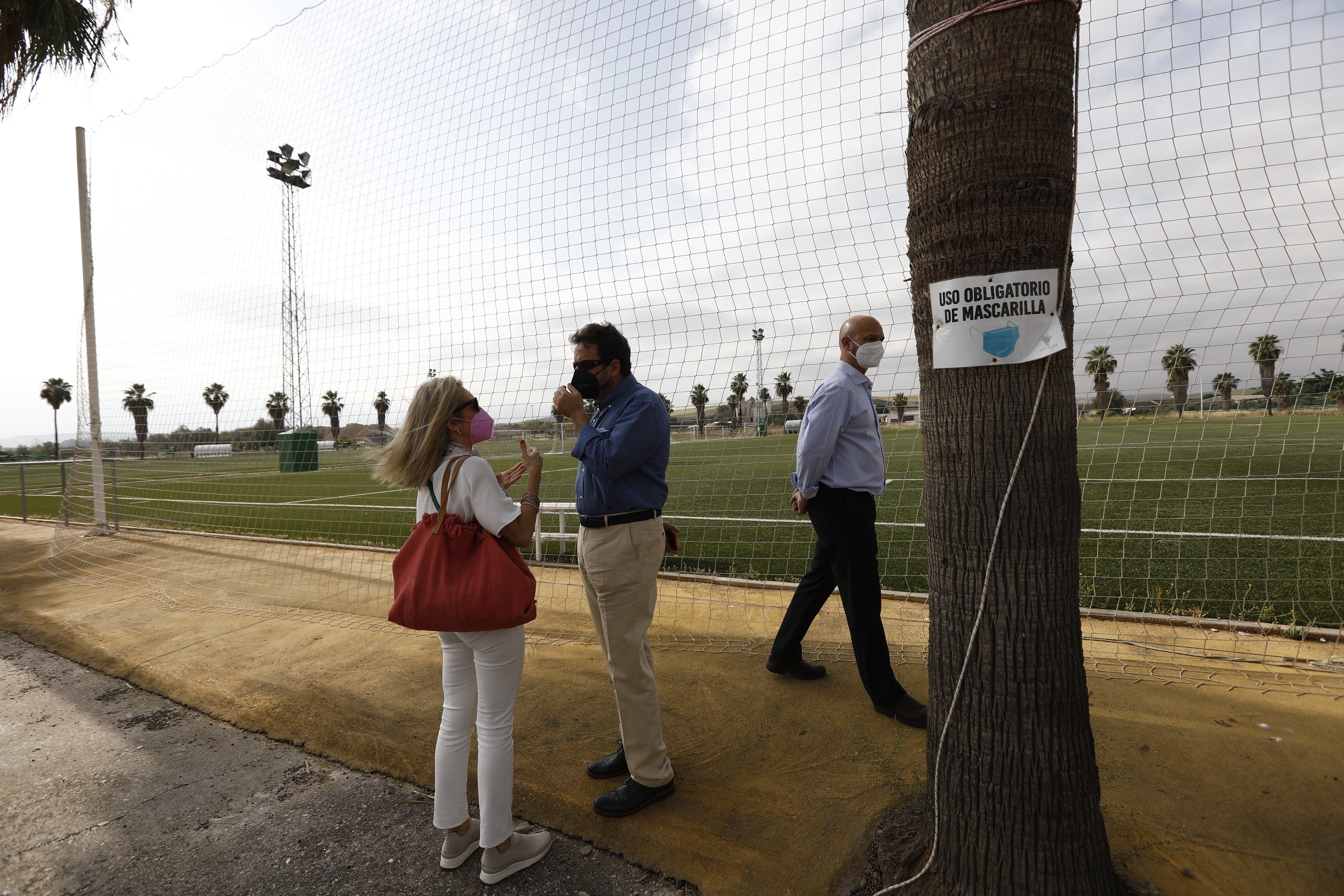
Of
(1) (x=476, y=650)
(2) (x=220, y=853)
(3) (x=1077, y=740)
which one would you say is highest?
(1) (x=476, y=650)

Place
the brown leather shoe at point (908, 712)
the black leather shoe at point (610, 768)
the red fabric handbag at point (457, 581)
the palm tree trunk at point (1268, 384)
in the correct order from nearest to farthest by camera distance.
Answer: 1. the red fabric handbag at point (457, 581)
2. the black leather shoe at point (610, 768)
3. the brown leather shoe at point (908, 712)
4. the palm tree trunk at point (1268, 384)

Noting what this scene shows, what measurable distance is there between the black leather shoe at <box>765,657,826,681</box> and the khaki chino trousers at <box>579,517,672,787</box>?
1.23 metres

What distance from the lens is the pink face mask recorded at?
2443 millimetres

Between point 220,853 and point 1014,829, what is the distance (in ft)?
9.15

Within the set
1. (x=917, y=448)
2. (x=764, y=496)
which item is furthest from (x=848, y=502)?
(x=917, y=448)

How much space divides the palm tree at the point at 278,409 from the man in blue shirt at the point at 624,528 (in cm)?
594

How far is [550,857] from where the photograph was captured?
7.73ft

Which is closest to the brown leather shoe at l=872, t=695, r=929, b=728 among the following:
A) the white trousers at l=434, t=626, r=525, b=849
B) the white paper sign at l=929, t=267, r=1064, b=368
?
the white trousers at l=434, t=626, r=525, b=849

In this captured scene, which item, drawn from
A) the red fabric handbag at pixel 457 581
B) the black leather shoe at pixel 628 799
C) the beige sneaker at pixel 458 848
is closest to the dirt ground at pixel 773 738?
the black leather shoe at pixel 628 799

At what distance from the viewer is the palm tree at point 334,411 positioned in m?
5.31

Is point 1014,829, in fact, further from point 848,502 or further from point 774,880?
point 848,502

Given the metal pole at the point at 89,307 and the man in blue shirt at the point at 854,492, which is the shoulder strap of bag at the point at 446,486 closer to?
the man in blue shirt at the point at 854,492

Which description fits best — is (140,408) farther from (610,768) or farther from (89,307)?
(610,768)

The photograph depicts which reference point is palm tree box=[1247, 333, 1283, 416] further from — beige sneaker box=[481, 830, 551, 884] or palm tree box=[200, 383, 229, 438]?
palm tree box=[200, 383, 229, 438]
